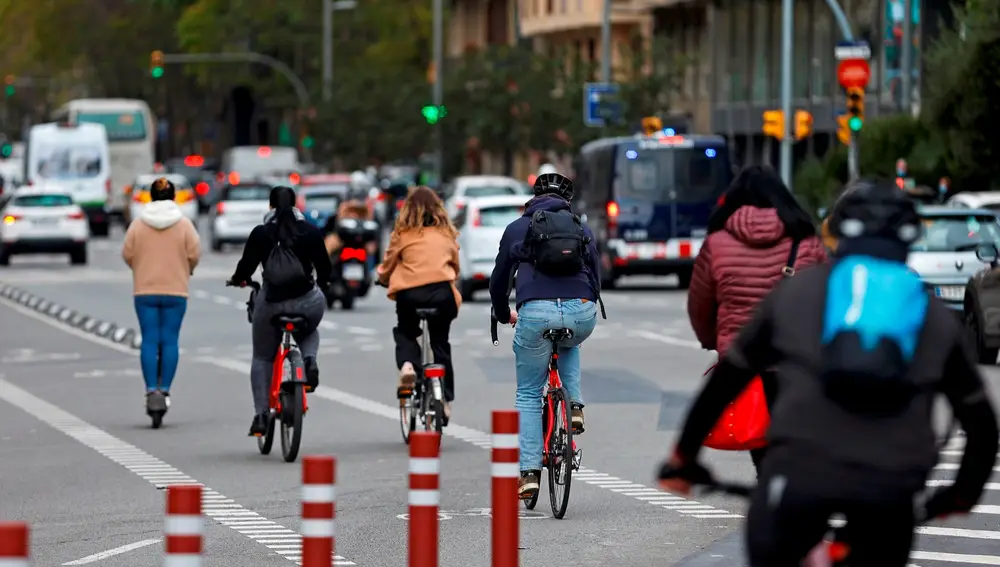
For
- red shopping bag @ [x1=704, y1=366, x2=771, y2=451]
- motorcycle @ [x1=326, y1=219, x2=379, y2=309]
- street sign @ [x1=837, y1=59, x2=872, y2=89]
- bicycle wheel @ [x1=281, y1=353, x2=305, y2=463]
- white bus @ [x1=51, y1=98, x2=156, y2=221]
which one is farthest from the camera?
white bus @ [x1=51, y1=98, x2=156, y2=221]

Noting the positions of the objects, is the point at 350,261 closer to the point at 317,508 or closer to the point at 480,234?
the point at 480,234

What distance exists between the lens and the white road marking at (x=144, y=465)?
34.7 feet

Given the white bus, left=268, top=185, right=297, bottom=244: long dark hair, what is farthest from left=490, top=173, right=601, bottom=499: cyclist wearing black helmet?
the white bus

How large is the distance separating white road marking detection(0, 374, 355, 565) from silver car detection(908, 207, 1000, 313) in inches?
334

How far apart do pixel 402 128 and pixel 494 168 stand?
10595 mm

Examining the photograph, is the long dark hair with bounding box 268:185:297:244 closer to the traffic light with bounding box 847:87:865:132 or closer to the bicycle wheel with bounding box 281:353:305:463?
the bicycle wheel with bounding box 281:353:305:463

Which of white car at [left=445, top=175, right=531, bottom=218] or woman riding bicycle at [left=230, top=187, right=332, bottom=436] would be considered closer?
woman riding bicycle at [left=230, top=187, right=332, bottom=436]

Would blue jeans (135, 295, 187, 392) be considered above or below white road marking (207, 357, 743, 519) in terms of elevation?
above

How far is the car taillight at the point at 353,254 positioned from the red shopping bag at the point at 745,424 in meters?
21.3

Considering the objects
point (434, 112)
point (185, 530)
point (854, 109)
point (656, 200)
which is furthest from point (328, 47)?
point (185, 530)

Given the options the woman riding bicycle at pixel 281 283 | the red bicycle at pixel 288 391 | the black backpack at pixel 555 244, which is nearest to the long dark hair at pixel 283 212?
the woman riding bicycle at pixel 281 283

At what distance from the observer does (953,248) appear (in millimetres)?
22859

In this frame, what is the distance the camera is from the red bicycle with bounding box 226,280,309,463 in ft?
44.5

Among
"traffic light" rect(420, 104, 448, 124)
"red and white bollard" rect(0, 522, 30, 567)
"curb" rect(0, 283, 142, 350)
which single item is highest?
"traffic light" rect(420, 104, 448, 124)
